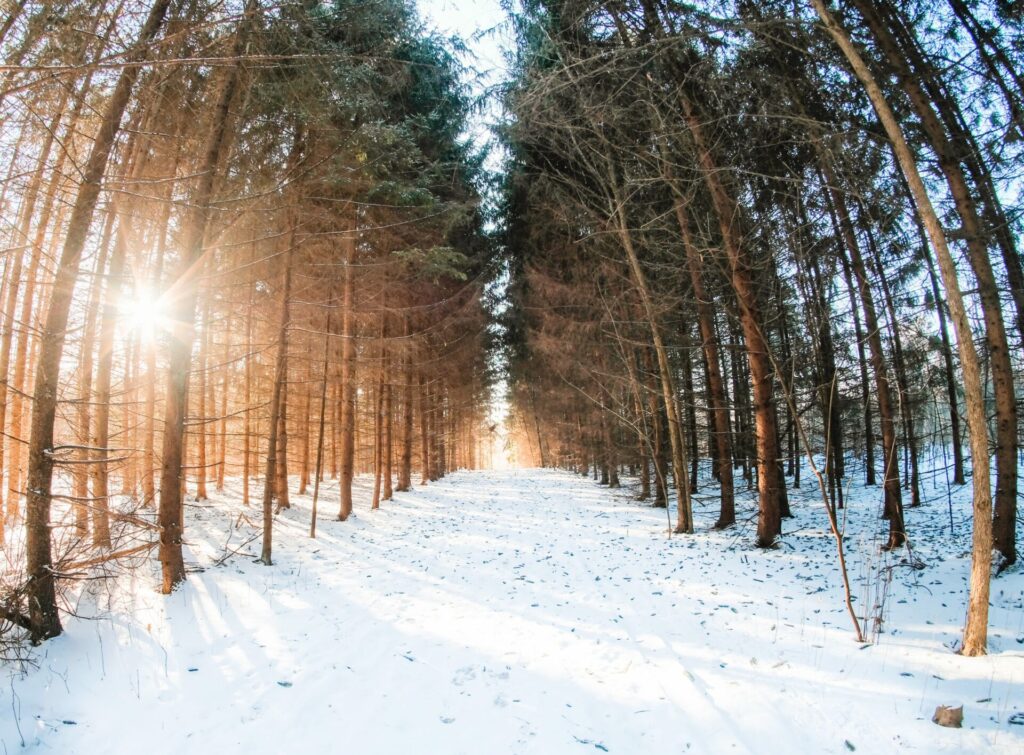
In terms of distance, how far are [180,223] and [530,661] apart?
7226 millimetres

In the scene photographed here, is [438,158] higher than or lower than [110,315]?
higher

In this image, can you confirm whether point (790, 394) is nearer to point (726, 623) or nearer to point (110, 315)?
point (726, 623)

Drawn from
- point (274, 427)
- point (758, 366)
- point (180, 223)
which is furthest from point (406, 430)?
point (758, 366)

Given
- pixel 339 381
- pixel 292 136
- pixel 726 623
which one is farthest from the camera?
pixel 339 381

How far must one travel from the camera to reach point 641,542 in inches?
332

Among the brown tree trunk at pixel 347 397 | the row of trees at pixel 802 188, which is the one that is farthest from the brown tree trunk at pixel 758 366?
the brown tree trunk at pixel 347 397

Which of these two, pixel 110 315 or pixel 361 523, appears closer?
pixel 110 315

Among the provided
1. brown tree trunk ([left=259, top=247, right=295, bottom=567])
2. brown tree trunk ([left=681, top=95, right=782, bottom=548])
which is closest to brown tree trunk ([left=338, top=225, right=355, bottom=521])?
brown tree trunk ([left=259, top=247, right=295, bottom=567])

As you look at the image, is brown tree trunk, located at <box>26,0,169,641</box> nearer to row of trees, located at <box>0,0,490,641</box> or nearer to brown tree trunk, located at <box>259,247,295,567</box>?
row of trees, located at <box>0,0,490,641</box>

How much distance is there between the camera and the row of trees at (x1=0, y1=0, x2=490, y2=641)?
3.99 metres

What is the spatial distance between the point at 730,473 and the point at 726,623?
204 inches

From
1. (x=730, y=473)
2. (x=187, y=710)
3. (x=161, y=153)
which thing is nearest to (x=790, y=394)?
(x=730, y=473)

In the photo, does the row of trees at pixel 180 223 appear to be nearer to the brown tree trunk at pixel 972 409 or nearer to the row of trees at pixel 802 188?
the row of trees at pixel 802 188

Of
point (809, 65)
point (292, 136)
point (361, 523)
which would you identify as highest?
point (809, 65)
